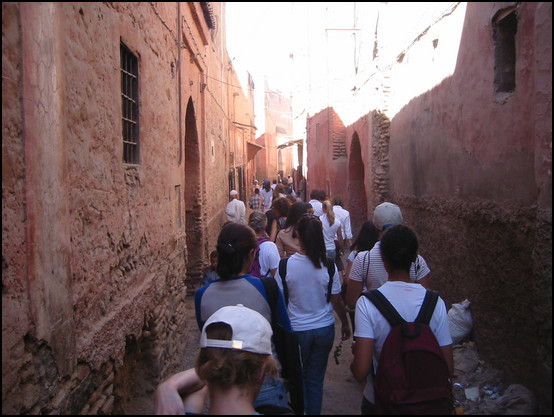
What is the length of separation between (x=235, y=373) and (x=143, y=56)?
369 centimetres

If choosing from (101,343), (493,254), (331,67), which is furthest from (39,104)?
(331,67)

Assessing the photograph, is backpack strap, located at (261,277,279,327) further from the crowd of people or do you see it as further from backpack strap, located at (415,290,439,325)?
backpack strap, located at (415,290,439,325)

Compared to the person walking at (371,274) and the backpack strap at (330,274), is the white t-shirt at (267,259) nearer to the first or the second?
the backpack strap at (330,274)

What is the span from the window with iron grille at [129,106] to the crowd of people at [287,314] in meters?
1.22

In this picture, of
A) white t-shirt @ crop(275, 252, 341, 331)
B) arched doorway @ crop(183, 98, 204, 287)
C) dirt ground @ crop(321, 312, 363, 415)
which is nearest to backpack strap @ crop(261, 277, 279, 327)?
white t-shirt @ crop(275, 252, 341, 331)

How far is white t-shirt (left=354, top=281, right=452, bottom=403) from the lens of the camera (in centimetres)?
229

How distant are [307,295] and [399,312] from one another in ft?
3.58

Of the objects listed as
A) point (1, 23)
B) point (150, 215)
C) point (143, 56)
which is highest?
point (143, 56)

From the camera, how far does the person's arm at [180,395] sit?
1.62m

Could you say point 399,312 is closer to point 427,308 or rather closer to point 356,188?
point 427,308

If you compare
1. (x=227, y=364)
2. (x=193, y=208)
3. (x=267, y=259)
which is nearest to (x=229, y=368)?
(x=227, y=364)

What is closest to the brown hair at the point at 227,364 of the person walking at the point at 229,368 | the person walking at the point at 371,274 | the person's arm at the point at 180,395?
the person walking at the point at 229,368

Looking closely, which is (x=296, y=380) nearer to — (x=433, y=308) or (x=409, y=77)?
(x=433, y=308)

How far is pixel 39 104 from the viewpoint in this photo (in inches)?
91.7
